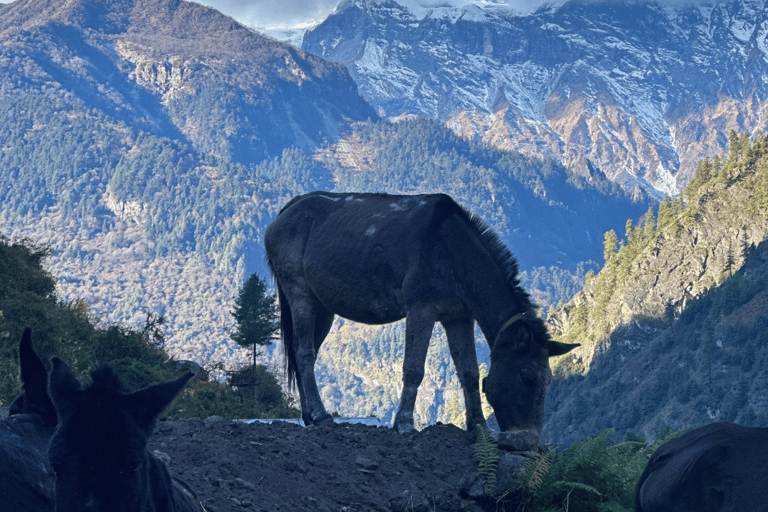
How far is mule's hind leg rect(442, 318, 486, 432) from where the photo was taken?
12602 millimetres

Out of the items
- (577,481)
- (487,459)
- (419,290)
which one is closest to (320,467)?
(487,459)

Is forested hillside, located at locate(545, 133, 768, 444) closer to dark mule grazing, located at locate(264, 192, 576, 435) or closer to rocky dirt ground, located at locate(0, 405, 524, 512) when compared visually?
dark mule grazing, located at locate(264, 192, 576, 435)

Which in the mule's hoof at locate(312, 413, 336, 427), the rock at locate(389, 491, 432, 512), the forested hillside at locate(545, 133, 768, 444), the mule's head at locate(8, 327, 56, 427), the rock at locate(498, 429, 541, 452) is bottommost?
the rock at locate(389, 491, 432, 512)

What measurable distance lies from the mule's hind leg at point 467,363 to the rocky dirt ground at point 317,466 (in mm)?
741

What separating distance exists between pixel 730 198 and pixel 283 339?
17328 centimetres

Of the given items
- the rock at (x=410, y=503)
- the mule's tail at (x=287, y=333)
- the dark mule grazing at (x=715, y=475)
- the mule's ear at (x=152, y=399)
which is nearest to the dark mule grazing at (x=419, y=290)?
the mule's tail at (x=287, y=333)

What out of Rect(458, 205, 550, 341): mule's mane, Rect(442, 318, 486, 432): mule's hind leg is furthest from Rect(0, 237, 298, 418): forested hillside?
Rect(458, 205, 550, 341): mule's mane

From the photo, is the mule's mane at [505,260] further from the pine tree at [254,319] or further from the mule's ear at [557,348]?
the pine tree at [254,319]

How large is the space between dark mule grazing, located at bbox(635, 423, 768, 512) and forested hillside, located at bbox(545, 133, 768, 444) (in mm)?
122412

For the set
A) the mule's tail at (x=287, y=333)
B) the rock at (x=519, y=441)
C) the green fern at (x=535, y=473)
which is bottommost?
the green fern at (x=535, y=473)

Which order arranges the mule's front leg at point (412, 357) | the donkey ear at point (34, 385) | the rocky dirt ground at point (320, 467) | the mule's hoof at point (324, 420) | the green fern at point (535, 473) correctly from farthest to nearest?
the mule's hoof at point (324, 420), the mule's front leg at point (412, 357), the green fern at point (535, 473), the rocky dirt ground at point (320, 467), the donkey ear at point (34, 385)

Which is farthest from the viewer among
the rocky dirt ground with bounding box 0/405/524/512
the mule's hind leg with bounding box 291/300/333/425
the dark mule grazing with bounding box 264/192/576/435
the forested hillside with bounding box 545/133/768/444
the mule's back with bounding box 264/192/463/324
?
the forested hillside with bounding box 545/133/768/444

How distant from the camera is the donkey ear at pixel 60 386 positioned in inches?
198

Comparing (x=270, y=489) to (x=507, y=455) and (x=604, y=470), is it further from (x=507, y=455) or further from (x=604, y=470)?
(x=604, y=470)
